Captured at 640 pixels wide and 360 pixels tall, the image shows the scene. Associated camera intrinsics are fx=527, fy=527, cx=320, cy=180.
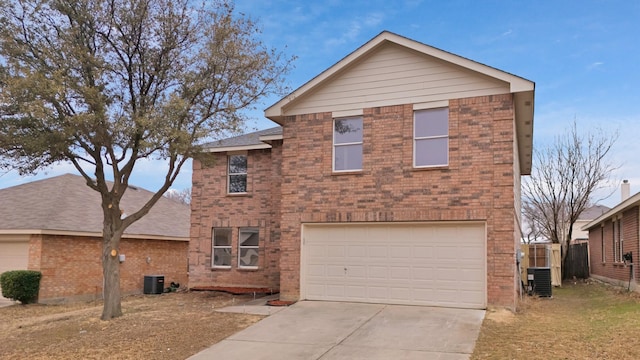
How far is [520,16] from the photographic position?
47.2 feet

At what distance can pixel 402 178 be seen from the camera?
45.1 ft

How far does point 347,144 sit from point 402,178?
1887 mm

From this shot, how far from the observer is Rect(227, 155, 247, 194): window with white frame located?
19.0 m

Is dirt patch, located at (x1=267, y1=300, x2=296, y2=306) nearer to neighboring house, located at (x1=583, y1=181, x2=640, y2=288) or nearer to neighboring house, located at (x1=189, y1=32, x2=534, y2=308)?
neighboring house, located at (x1=189, y1=32, x2=534, y2=308)

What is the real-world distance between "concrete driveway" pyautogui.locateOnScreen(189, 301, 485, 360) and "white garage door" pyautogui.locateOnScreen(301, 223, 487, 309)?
478 mm

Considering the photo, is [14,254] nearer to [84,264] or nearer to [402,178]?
[84,264]

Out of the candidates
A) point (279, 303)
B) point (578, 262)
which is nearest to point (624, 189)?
point (578, 262)

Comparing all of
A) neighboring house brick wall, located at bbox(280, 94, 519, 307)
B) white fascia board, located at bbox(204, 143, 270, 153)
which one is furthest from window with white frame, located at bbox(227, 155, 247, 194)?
neighboring house brick wall, located at bbox(280, 94, 519, 307)

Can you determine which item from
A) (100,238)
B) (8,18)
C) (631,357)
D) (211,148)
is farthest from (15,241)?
(631,357)

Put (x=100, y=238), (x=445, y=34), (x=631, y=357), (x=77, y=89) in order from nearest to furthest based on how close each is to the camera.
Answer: (x=631, y=357) → (x=77, y=89) → (x=445, y=34) → (x=100, y=238)

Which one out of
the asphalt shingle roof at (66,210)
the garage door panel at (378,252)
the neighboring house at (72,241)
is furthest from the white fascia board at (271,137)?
the asphalt shingle roof at (66,210)

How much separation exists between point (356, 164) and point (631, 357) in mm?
7988

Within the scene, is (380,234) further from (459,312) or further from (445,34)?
(445,34)

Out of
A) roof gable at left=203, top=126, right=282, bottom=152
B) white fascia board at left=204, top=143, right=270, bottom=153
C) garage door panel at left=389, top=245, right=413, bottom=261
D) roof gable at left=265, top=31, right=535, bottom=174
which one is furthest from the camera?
white fascia board at left=204, top=143, right=270, bottom=153
